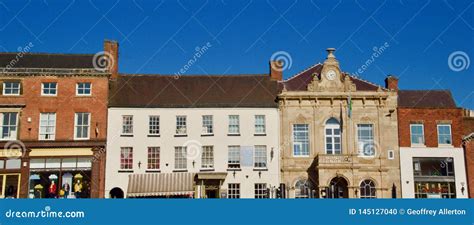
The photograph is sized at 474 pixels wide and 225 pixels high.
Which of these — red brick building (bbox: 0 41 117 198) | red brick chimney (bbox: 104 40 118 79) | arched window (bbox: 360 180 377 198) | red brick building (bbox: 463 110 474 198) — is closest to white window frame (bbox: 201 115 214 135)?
red brick building (bbox: 0 41 117 198)

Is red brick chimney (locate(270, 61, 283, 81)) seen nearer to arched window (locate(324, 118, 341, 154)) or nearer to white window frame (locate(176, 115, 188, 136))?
arched window (locate(324, 118, 341, 154))

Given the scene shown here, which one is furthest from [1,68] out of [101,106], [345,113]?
[345,113]

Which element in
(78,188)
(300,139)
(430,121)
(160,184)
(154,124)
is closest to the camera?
(78,188)

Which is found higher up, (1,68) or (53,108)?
(1,68)

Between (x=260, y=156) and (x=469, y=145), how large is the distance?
35.1 feet

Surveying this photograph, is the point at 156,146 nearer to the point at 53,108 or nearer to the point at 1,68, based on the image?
the point at 53,108

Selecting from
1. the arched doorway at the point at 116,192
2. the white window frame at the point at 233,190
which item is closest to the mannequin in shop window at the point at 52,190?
the arched doorway at the point at 116,192

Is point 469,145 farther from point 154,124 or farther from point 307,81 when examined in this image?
point 154,124

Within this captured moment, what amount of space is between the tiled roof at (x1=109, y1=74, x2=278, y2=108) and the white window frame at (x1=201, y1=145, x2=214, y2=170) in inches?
86.8

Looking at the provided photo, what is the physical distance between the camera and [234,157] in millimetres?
26266

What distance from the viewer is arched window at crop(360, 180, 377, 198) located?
2605 centimetres

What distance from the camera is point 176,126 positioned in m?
26.4

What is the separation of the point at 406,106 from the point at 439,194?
4.73 metres

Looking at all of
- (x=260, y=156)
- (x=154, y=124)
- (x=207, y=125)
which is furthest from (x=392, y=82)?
(x=154, y=124)
